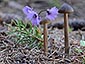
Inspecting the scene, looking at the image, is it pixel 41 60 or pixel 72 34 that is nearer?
pixel 41 60

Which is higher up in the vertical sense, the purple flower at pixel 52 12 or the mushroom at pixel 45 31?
the purple flower at pixel 52 12

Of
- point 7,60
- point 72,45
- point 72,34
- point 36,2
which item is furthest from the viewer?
point 36,2

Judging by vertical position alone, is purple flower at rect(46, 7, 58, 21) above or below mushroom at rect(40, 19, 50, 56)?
above

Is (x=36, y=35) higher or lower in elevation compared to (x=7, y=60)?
higher

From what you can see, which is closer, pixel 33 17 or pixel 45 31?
pixel 33 17

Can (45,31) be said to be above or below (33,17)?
below

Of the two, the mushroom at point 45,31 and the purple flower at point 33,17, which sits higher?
the purple flower at point 33,17

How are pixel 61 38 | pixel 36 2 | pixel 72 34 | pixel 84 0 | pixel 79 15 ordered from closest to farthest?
1. pixel 61 38
2. pixel 72 34
3. pixel 79 15
4. pixel 84 0
5. pixel 36 2

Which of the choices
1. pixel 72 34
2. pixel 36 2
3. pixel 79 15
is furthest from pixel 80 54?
pixel 36 2

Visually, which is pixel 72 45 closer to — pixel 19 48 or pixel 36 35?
pixel 36 35

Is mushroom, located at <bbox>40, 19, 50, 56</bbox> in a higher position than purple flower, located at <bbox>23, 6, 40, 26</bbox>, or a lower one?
lower

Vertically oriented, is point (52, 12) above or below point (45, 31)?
above
